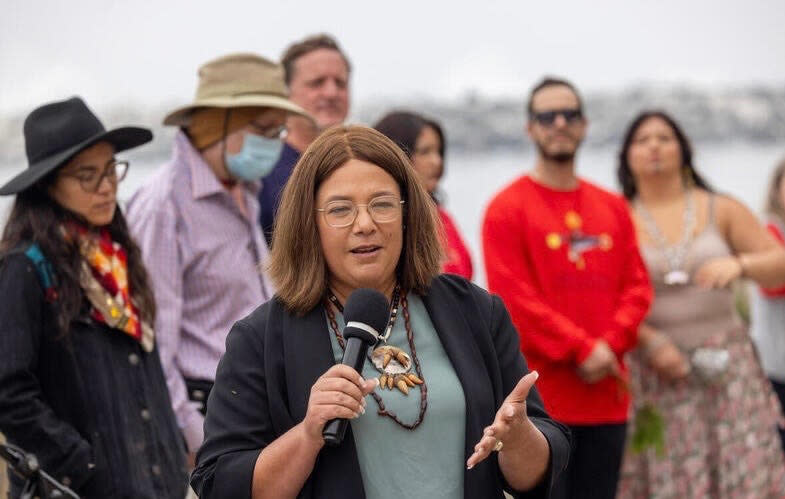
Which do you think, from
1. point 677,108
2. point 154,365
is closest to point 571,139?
point 154,365

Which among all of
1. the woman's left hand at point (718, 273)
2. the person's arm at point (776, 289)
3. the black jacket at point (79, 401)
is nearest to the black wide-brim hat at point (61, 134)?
the black jacket at point (79, 401)

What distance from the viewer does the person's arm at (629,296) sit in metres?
5.43

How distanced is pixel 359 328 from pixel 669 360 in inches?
146

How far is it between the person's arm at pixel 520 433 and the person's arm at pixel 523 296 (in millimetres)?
2489

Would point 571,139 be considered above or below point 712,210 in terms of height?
above

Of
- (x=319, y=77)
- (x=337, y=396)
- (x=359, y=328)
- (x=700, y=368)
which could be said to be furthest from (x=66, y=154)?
(x=700, y=368)

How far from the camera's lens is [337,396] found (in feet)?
7.61

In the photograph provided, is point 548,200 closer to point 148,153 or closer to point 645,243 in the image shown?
point 645,243

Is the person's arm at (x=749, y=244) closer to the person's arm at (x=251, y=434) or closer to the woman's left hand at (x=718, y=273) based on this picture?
the woman's left hand at (x=718, y=273)

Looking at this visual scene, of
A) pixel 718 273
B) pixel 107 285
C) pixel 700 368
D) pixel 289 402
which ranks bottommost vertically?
pixel 700 368

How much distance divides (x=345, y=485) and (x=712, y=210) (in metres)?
4.05

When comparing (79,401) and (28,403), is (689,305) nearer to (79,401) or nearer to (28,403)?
(79,401)

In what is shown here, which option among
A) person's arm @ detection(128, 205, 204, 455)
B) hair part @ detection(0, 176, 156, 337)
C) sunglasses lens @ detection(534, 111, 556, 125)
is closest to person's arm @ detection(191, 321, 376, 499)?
hair part @ detection(0, 176, 156, 337)

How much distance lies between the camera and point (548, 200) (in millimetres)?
5535
